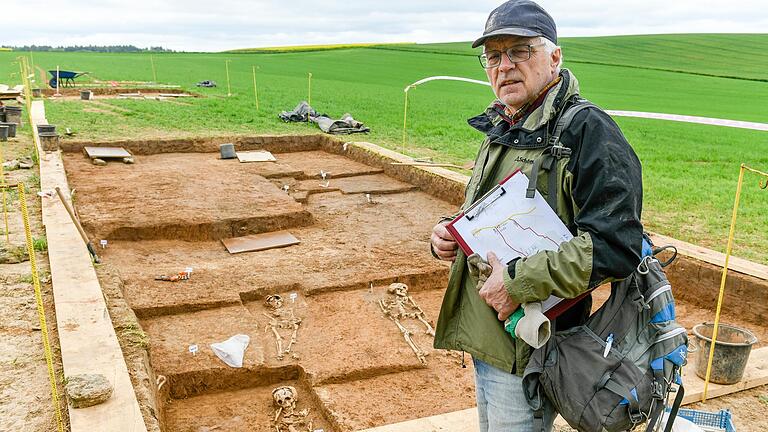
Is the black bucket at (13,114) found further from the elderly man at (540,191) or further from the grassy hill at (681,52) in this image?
the grassy hill at (681,52)

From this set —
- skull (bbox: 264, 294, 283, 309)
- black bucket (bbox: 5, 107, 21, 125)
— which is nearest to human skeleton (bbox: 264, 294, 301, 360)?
skull (bbox: 264, 294, 283, 309)

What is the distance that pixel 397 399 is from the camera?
4.60 m

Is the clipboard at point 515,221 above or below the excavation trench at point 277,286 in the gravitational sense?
above

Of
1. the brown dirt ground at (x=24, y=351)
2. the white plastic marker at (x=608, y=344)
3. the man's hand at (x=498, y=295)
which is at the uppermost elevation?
the man's hand at (x=498, y=295)

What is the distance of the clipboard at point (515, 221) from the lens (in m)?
1.96

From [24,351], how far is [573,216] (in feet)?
12.5

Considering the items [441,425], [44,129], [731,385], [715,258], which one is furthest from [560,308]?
[44,129]

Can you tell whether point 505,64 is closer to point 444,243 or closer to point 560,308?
point 444,243

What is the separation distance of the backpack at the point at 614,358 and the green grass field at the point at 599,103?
5156 millimetres

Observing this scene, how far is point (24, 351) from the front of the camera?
416cm

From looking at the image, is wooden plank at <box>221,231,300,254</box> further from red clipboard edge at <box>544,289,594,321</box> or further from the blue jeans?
red clipboard edge at <box>544,289,594,321</box>

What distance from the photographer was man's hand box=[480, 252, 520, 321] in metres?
1.92

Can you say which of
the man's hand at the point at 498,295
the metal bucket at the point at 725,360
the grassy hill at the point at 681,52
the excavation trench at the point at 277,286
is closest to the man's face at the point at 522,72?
the man's hand at the point at 498,295

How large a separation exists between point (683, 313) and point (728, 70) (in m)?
43.6
